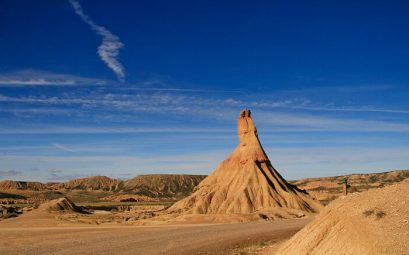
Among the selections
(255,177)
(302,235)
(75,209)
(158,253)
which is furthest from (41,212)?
(302,235)

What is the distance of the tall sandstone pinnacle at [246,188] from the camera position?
6806 centimetres

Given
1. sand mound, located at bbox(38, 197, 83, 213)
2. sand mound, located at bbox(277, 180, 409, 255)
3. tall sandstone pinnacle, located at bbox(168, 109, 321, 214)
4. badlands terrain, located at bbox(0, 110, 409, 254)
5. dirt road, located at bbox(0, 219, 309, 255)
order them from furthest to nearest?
1. sand mound, located at bbox(38, 197, 83, 213)
2. tall sandstone pinnacle, located at bbox(168, 109, 321, 214)
3. dirt road, located at bbox(0, 219, 309, 255)
4. badlands terrain, located at bbox(0, 110, 409, 254)
5. sand mound, located at bbox(277, 180, 409, 255)

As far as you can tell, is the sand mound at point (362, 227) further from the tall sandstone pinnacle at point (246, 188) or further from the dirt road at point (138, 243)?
the tall sandstone pinnacle at point (246, 188)

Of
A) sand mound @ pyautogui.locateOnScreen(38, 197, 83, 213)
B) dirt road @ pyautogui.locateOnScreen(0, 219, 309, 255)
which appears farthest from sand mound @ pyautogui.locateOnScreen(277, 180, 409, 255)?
sand mound @ pyautogui.locateOnScreen(38, 197, 83, 213)

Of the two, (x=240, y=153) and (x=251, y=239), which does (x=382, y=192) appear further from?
(x=240, y=153)

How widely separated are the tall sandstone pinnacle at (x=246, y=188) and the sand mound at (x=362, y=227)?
46958 millimetres

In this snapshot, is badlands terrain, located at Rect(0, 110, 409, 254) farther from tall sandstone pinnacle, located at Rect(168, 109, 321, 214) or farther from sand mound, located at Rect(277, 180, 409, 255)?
tall sandstone pinnacle, located at Rect(168, 109, 321, 214)

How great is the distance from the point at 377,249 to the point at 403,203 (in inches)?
102

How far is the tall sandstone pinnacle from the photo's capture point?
6806 centimetres

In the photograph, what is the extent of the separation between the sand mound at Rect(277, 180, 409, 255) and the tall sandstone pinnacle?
154 ft

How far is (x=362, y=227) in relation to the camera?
1605 centimetres

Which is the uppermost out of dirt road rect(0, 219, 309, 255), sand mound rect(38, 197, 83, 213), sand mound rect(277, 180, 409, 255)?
sand mound rect(277, 180, 409, 255)

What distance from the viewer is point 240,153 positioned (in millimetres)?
79812

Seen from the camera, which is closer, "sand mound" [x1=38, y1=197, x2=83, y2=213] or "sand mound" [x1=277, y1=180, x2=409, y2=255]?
"sand mound" [x1=277, y1=180, x2=409, y2=255]
